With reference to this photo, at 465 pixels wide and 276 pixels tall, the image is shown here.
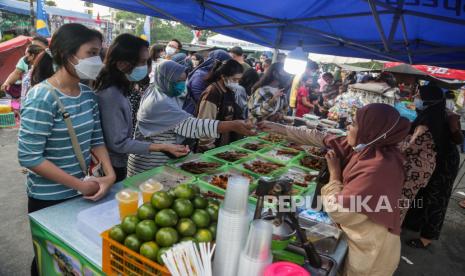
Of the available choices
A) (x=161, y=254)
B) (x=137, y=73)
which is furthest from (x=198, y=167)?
(x=161, y=254)

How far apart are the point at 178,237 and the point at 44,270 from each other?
1.08 meters

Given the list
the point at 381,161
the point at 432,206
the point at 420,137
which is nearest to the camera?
the point at 381,161

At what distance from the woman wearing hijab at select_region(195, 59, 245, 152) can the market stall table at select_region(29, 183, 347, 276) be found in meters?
1.97

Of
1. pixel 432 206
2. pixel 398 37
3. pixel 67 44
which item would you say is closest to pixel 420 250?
pixel 432 206

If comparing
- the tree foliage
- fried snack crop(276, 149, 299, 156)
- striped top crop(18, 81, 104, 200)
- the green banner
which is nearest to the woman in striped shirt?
striped top crop(18, 81, 104, 200)

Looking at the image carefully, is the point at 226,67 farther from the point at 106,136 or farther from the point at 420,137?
the point at 420,137

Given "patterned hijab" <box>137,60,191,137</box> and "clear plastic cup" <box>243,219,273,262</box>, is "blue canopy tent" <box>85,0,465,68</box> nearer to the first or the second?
"patterned hijab" <box>137,60,191,137</box>

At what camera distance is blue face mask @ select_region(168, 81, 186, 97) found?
104 inches

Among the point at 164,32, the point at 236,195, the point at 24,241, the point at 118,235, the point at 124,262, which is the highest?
the point at 164,32

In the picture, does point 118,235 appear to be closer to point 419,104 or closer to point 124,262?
point 124,262

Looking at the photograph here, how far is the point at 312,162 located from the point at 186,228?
96.5 inches

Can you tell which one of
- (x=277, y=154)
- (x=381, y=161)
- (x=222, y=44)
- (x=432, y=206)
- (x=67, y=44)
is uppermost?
(x=222, y=44)

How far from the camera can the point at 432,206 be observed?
4277 millimetres

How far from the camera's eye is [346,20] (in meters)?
3.47
